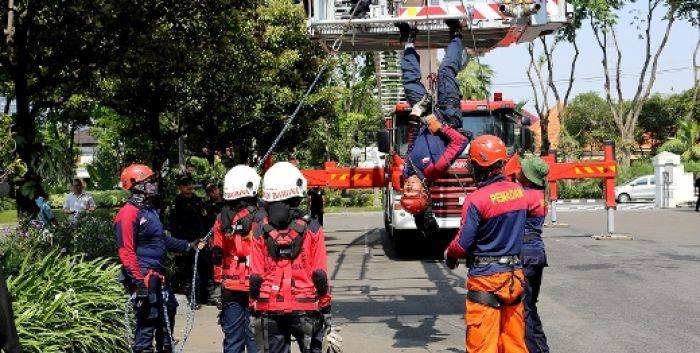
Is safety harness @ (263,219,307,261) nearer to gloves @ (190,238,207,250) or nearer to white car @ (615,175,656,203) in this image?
gloves @ (190,238,207,250)

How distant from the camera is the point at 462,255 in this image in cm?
690

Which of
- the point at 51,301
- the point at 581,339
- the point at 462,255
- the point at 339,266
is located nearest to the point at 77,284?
the point at 51,301

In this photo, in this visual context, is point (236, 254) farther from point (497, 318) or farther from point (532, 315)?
point (532, 315)

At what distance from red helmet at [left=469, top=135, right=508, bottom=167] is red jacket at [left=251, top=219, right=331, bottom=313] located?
150 centimetres

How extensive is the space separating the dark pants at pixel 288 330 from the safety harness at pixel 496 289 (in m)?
1.30

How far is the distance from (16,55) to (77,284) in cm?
425

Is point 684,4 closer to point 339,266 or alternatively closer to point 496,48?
point 339,266

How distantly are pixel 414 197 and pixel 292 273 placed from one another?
10.5 ft

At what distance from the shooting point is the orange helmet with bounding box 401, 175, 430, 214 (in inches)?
361

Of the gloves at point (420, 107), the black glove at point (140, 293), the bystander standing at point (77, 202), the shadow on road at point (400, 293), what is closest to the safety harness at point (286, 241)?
the black glove at point (140, 293)

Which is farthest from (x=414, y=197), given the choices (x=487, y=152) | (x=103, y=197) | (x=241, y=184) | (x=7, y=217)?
(x=7, y=217)

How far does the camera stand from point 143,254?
311 inches

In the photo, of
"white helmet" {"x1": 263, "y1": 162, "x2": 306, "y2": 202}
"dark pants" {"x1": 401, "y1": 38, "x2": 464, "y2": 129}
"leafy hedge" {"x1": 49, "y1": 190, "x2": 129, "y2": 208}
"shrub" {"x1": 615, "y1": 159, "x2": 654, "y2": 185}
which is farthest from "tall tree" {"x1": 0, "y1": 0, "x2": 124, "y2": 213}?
"shrub" {"x1": 615, "y1": 159, "x2": 654, "y2": 185}

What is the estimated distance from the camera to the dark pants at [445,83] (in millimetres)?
9375
